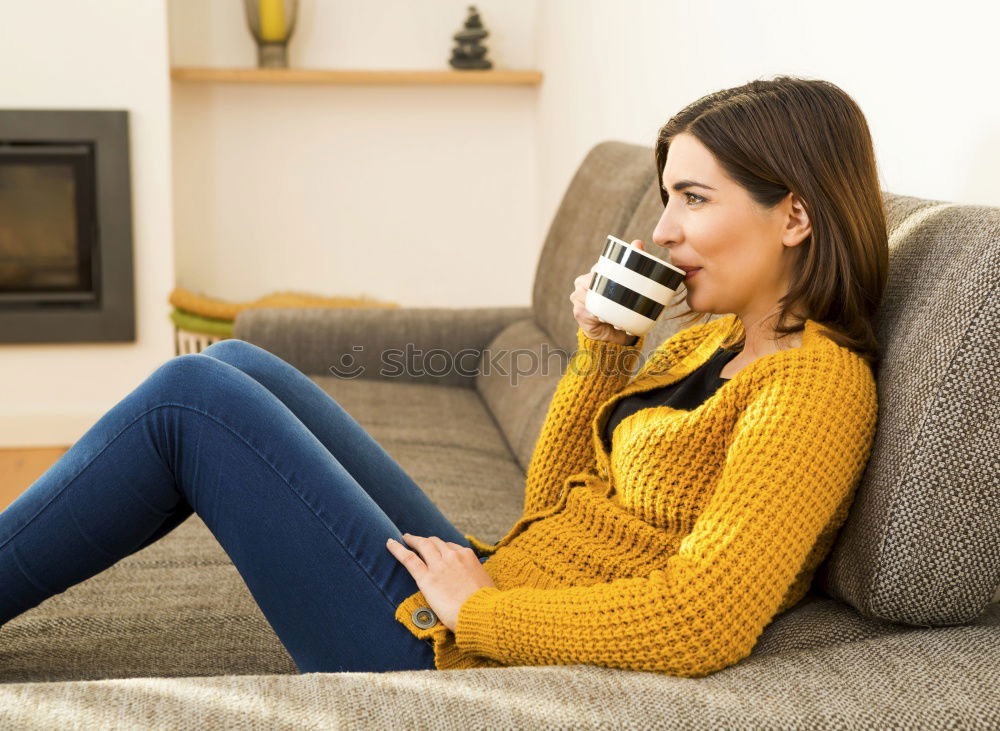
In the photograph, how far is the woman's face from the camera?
113 centimetres

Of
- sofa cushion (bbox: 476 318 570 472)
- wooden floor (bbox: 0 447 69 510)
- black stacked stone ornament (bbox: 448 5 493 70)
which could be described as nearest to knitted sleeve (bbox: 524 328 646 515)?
sofa cushion (bbox: 476 318 570 472)

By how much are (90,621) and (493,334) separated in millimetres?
1532

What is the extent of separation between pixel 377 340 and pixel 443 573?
1.57m

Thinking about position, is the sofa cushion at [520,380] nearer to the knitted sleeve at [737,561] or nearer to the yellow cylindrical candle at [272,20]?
the knitted sleeve at [737,561]

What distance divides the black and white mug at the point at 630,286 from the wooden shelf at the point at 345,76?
8.94 feet

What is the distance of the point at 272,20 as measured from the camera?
3766 mm

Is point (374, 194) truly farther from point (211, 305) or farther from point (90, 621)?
point (90, 621)

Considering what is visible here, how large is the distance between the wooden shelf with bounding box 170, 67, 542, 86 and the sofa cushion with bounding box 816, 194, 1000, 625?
9.92 ft

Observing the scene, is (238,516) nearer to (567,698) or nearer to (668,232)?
(567,698)

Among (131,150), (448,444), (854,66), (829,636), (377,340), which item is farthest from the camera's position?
(131,150)

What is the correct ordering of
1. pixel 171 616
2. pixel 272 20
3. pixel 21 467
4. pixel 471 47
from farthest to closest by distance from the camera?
Answer: pixel 471 47 → pixel 272 20 → pixel 21 467 → pixel 171 616

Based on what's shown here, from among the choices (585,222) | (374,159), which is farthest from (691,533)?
(374,159)

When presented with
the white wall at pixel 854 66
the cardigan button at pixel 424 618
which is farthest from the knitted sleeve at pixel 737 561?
the white wall at pixel 854 66

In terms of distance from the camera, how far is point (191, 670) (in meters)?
1.25
